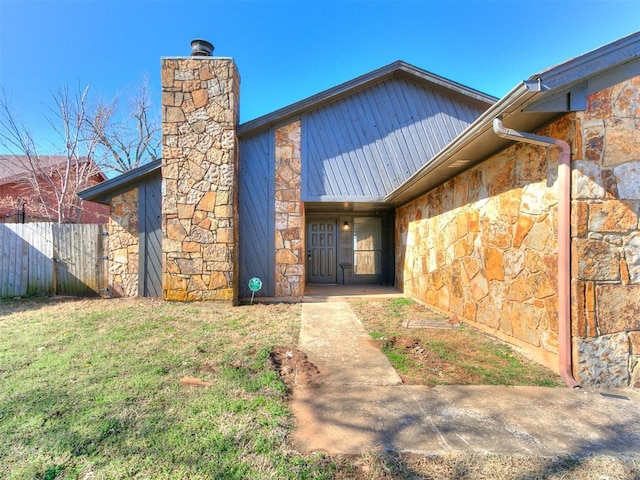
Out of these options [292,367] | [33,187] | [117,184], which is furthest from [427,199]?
[33,187]

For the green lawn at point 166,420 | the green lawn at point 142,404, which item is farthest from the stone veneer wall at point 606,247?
the green lawn at point 142,404

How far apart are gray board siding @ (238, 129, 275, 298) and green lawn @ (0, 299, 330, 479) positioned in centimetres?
251

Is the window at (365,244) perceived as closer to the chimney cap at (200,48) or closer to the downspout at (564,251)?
the chimney cap at (200,48)

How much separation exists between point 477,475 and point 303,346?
7.85 ft

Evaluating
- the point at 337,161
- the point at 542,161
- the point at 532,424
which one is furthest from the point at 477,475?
the point at 337,161

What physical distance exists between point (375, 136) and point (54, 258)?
7.99 meters

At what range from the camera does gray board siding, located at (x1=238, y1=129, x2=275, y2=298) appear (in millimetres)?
6879

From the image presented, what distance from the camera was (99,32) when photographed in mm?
9375

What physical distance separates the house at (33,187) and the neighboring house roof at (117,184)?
6822 mm

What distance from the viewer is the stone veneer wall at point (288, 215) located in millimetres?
6938

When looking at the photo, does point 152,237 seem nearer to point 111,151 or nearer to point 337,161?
point 337,161

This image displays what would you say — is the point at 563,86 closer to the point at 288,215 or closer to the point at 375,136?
the point at 375,136

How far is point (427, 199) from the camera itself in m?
6.29

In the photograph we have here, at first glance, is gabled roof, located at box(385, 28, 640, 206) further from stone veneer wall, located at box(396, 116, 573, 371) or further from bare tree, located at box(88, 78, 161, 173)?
bare tree, located at box(88, 78, 161, 173)
